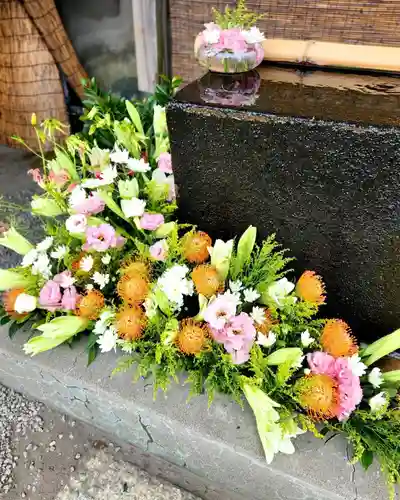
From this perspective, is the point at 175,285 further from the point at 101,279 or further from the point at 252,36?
the point at 252,36

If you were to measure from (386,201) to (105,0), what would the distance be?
81.7 inches

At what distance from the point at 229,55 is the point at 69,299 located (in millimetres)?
792

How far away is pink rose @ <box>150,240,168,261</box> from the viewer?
120 centimetres

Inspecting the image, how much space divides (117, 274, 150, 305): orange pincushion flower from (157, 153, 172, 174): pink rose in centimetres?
39

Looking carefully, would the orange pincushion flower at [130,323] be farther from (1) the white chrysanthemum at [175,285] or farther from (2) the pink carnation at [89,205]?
(2) the pink carnation at [89,205]

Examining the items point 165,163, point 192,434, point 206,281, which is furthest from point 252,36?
point 192,434

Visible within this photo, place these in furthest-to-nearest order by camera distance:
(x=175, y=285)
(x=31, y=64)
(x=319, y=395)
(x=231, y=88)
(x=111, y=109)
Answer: (x=31, y=64) → (x=111, y=109) → (x=231, y=88) → (x=175, y=285) → (x=319, y=395)

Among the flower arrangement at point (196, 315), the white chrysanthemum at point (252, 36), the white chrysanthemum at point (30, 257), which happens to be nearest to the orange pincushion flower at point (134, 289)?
the flower arrangement at point (196, 315)

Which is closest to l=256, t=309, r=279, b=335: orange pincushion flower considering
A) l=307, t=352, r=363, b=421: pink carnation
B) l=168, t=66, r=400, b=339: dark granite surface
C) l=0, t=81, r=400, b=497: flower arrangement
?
l=0, t=81, r=400, b=497: flower arrangement

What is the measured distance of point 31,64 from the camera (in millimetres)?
2508

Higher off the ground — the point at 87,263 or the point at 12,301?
the point at 87,263

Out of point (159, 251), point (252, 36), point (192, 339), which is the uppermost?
point (252, 36)

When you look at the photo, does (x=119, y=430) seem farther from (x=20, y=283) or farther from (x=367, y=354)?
(x=367, y=354)

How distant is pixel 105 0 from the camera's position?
96.6 inches
